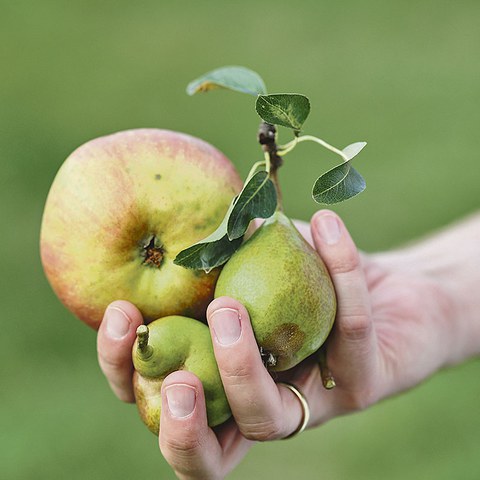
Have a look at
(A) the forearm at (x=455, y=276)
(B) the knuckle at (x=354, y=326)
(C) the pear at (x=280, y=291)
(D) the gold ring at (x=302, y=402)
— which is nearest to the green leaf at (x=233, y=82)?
(C) the pear at (x=280, y=291)

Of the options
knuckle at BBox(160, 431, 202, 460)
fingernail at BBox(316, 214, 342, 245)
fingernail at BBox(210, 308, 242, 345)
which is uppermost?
fingernail at BBox(210, 308, 242, 345)

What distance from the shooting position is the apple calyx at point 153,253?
1790mm

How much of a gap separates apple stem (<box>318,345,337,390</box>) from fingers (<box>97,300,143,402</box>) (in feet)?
1.42

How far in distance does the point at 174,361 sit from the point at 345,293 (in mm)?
419

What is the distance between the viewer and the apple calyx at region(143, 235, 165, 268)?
1.79 metres

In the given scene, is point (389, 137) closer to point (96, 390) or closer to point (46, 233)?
point (96, 390)

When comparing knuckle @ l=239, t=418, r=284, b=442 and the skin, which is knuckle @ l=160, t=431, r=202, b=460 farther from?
knuckle @ l=239, t=418, r=284, b=442

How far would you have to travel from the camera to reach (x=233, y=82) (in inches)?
76.0

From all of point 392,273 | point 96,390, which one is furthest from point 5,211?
point 392,273

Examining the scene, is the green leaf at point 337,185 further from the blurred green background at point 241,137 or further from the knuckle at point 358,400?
the blurred green background at point 241,137

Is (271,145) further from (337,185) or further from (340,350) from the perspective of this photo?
(340,350)

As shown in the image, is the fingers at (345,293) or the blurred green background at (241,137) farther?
the blurred green background at (241,137)

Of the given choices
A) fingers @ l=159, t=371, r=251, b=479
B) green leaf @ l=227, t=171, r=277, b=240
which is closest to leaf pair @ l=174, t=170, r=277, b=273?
green leaf @ l=227, t=171, r=277, b=240

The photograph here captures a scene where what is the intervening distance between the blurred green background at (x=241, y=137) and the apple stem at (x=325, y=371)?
5.95 ft
